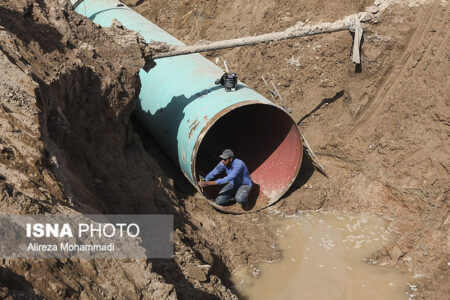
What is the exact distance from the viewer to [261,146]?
9.23 meters

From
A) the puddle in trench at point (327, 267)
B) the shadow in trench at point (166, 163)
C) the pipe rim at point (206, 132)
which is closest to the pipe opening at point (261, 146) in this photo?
the pipe rim at point (206, 132)

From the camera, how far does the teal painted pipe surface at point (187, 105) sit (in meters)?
7.62

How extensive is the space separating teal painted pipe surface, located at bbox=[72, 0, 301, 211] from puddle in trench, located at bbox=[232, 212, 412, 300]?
3.08 feet

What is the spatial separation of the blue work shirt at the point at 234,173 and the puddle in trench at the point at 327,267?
3.16ft

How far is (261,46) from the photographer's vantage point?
10453 mm

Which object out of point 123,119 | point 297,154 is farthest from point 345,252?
point 123,119

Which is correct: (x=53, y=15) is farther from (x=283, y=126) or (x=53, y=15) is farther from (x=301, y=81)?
(x=301, y=81)

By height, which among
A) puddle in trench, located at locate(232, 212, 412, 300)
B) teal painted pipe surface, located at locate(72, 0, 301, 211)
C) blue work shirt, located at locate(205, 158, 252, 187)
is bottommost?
puddle in trench, located at locate(232, 212, 412, 300)

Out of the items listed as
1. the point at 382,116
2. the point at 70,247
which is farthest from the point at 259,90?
the point at 70,247

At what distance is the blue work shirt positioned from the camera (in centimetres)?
809

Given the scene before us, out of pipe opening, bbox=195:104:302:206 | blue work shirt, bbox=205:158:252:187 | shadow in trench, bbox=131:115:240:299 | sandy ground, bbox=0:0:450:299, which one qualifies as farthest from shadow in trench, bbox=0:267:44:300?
pipe opening, bbox=195:104:302:206

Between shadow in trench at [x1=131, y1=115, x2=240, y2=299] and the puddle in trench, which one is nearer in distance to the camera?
shadow in trench at [x1=131, y1=115, x2=240, y2=299]

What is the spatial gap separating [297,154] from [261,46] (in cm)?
310

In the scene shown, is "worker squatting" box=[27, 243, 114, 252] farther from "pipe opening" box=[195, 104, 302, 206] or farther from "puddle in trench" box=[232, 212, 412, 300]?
"pipe opening" box=[195, 104, 302, 206]
